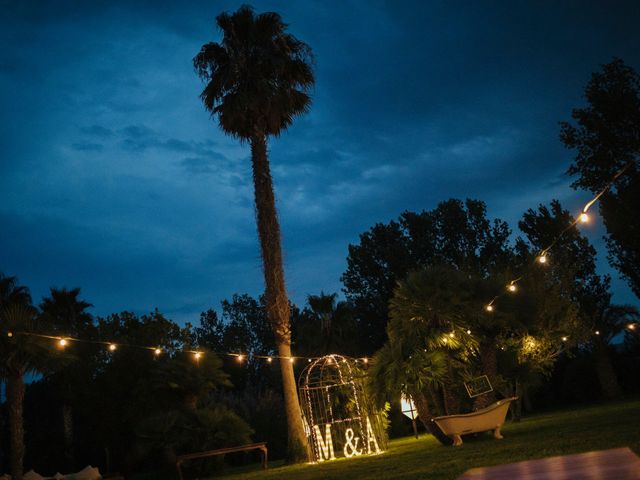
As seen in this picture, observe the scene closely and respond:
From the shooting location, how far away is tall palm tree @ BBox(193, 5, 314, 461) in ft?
52.5

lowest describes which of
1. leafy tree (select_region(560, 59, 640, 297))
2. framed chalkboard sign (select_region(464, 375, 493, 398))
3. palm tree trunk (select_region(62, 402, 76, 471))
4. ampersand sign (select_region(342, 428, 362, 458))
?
ampersand sign (select_region(342, 428, 362, 458))

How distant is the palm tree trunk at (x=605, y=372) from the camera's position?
83.5 feet

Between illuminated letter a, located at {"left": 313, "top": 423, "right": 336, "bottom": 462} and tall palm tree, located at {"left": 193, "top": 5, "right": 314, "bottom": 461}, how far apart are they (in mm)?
1442

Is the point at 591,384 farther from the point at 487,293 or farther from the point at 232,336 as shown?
the point at 232,336

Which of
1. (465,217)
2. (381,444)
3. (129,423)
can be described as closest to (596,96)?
(381,444)

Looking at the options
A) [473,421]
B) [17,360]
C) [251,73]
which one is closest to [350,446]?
[473,421]

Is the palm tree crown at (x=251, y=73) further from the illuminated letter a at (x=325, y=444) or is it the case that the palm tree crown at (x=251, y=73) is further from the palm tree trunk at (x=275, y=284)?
the illuminated letter a at (x=325, y=444)

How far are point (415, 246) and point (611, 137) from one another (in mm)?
16683

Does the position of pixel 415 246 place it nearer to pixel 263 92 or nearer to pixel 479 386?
pixel 263 92

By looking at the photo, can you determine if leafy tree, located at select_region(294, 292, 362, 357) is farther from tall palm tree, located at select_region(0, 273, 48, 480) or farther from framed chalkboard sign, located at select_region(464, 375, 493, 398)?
framed chalkboard sign, located at select_region(464, 375, 493, 398)

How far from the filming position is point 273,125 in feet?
55.6

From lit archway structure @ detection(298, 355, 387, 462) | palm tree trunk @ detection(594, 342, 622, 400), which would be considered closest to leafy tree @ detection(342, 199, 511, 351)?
palm tree trunk @ detection(594, 342, 622, 400)

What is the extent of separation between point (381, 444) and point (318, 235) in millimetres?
69304

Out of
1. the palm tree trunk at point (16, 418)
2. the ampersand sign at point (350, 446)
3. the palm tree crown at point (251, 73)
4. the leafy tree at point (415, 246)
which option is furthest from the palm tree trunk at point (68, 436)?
the leafy tree at point (415, 246)
